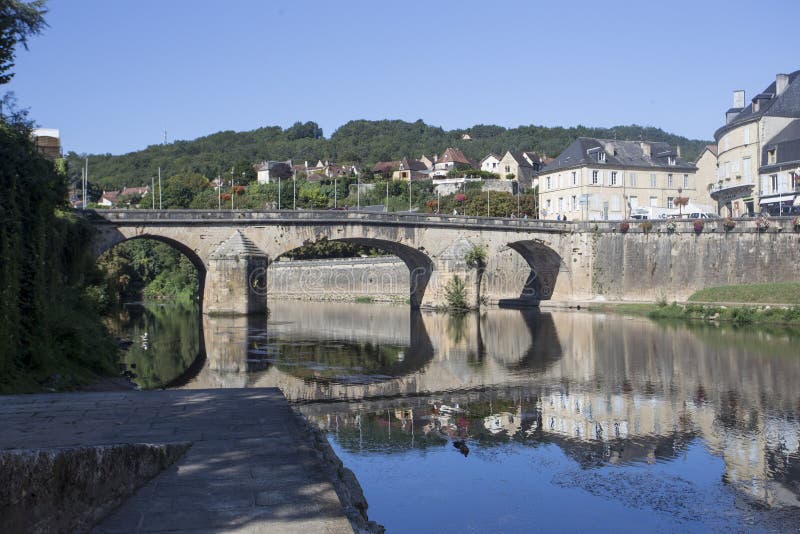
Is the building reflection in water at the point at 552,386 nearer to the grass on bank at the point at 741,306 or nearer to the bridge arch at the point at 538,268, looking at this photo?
the grass on bank at the point at 741,306

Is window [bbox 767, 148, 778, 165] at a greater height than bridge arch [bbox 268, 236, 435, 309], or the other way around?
window [bbox 767, 148, 778, 165]

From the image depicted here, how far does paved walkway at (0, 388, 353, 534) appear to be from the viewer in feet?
21.0

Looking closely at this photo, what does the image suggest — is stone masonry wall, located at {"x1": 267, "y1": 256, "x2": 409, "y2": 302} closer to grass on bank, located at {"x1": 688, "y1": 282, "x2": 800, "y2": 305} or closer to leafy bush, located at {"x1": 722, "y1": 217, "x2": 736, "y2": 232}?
grass on bank, located at {"x1": 688, "y1": 282, "x2": 800, "y2": 305}

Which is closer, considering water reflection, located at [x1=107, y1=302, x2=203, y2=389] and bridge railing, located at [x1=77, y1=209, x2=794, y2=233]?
water reflection, located at [x1=107, y1=302, x2=203, y2=389]

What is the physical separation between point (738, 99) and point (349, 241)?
93.7 feet

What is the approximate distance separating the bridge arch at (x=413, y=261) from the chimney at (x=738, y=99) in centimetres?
2391

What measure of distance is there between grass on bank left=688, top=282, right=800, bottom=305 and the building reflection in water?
218 inches

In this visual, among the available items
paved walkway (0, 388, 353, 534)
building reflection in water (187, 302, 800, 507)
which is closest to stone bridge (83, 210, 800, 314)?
building reflection in water (187, 302, 800, 507)

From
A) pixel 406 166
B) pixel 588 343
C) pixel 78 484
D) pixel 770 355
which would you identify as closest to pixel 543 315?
pixel 588 343

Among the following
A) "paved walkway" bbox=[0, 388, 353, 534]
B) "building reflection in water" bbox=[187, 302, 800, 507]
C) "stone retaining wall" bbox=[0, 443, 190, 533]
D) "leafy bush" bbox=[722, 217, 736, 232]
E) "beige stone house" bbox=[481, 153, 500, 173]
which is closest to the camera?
"stone retaining wall" bbox=[0, 443, 190, 533]

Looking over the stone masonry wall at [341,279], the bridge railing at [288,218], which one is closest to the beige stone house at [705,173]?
the bridge railing at [288,218]

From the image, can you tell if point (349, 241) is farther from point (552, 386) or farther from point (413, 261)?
point (552, 386)

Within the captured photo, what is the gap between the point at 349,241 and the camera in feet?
151

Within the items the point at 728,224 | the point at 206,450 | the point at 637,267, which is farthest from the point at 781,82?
the point at 206,450
